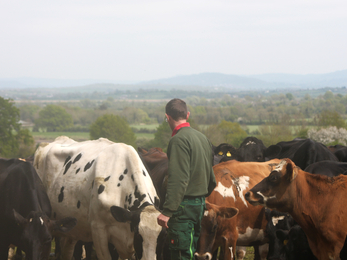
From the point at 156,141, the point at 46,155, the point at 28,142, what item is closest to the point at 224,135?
the point at 156,141

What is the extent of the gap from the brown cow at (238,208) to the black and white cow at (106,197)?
126 cm

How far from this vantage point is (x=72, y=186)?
8039 millimetres

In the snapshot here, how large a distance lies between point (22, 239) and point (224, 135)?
72589 mm

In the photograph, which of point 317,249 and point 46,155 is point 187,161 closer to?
point 317,249

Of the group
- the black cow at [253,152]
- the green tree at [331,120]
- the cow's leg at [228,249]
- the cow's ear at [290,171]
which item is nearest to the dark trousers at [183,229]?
the cow's ear at [290,171]

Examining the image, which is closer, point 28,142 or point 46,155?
point 46,155

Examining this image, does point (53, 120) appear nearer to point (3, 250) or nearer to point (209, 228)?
point (3, 250)

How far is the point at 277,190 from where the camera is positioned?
579cm

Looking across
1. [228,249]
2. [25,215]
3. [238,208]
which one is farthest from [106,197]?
[238,208]

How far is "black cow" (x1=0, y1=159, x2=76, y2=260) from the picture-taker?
6.37m

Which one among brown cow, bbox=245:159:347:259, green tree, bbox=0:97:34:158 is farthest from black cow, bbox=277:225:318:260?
green tree, bbox=0:97:34:158

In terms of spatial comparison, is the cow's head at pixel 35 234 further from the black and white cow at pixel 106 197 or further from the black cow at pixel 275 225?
the black cow at pixel 275 225

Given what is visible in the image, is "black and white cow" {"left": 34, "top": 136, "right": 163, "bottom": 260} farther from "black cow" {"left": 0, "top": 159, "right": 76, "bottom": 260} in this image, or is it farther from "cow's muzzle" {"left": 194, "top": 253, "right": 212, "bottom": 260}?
"cow's muzzle" {"left": 194, "top": 253, "right": 212, "bottom": 260}

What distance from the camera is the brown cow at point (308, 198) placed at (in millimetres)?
5645
